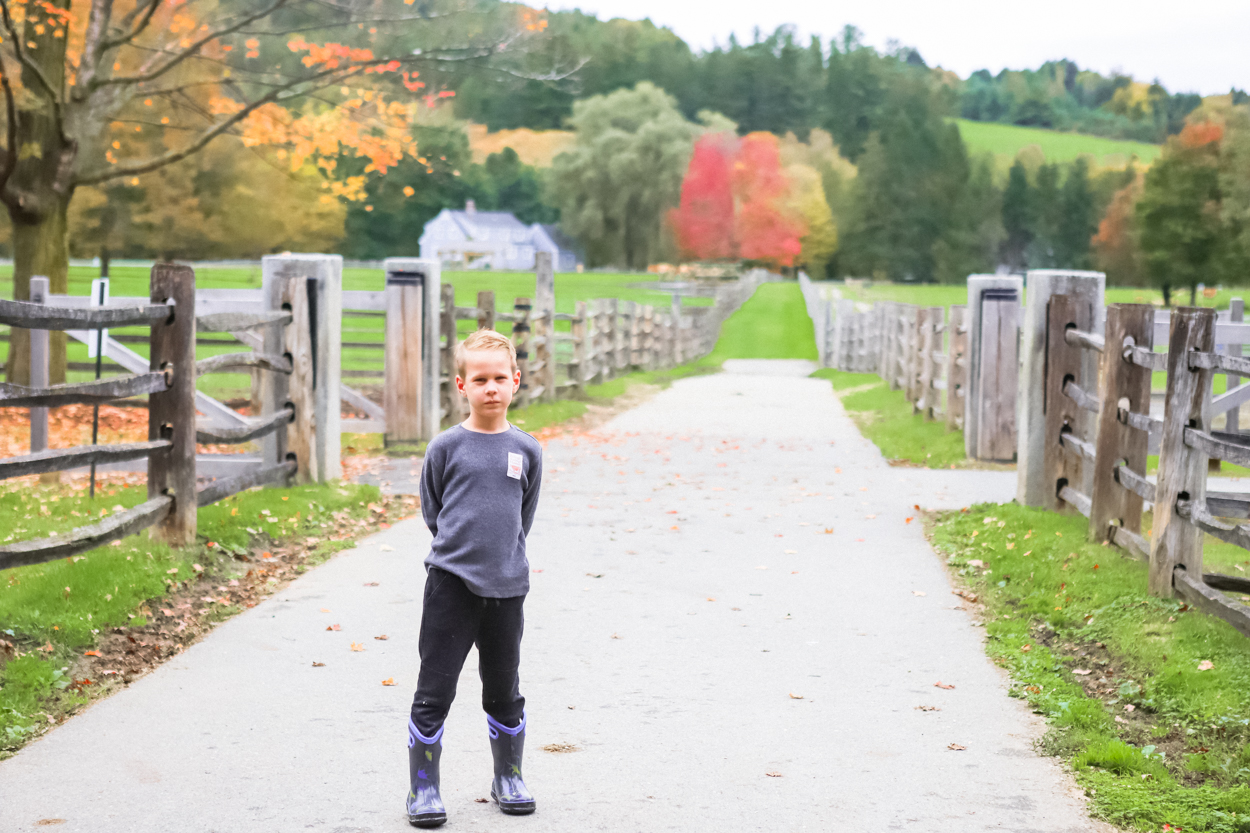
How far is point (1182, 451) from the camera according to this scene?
19.8ft

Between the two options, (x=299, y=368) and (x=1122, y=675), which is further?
(x=299, y=368)

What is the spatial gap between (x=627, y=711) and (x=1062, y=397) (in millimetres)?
4928

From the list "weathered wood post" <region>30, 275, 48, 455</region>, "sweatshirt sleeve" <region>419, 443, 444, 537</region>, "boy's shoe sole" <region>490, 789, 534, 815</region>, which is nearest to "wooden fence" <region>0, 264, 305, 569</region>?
"weathered wood post" <region>30, 275, 48, 455</region>

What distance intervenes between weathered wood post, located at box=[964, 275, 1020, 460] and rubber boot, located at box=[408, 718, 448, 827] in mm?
9803

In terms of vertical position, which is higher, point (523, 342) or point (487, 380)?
point (487, 380)

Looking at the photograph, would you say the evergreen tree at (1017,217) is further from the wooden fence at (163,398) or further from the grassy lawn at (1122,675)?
the grassy lawn at (1122,675)

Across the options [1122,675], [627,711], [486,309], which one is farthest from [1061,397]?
[486,309]

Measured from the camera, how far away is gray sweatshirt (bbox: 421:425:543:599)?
398cm

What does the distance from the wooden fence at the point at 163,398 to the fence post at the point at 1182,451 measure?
5040 millimetres

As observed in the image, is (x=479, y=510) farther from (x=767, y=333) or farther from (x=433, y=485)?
(x=767, y=333)

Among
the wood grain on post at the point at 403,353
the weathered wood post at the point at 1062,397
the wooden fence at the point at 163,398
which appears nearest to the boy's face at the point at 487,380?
the wooden fence at the point at 163,398

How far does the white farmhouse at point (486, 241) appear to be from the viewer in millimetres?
123938

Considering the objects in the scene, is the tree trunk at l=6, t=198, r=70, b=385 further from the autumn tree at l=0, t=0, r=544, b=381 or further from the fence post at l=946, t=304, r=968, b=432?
the fence post at l=946, t=304, r=968, b=432

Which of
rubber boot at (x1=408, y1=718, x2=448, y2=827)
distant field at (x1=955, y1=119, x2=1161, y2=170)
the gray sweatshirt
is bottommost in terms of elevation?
rubber boot at (x1=408, y1=718, x2=448, y2=827)
